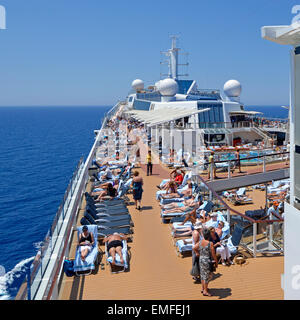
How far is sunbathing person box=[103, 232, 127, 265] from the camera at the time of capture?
20.8 feet

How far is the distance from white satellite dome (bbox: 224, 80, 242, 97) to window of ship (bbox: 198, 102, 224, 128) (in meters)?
7.18

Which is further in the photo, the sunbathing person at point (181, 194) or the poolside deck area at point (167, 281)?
the sunbathing person at point (181, 194)

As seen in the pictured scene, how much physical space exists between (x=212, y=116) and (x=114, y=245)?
19.5 metres

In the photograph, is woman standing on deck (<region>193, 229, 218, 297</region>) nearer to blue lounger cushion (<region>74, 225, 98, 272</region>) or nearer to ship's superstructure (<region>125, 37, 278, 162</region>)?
blue lounger cushion (<region>74, 225, 98, 272</region>)

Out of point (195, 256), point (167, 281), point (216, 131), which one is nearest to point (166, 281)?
point (167, 281)

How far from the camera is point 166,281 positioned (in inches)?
232

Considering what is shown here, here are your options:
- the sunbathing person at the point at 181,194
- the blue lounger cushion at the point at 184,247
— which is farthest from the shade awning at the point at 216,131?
the blue lounger cushion at the point at 184,247

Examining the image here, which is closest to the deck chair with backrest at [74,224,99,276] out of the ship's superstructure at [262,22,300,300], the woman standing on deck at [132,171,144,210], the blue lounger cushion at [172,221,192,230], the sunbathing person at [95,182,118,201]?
A: the blue lounger cushion at [172,221,192,230]

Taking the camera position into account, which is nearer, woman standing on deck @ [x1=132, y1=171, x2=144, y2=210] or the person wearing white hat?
the person wearing white hat

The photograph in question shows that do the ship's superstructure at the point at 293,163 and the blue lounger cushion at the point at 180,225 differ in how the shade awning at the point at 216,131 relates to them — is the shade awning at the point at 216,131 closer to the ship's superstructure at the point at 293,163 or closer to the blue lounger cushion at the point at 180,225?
the blue lounger cushion at the point at 180,225

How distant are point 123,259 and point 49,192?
61.5ft

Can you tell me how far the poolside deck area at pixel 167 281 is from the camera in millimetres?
5449

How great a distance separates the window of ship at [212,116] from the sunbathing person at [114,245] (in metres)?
17.3
